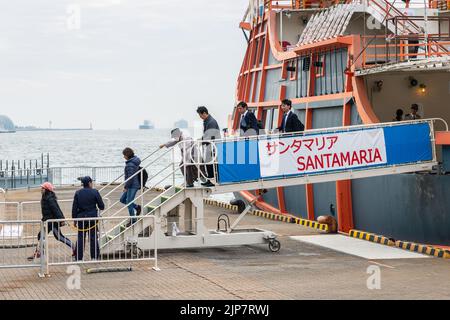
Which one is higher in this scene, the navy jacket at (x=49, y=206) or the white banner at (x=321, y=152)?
the white banner at (x=321, y=152)

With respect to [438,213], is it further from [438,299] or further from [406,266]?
[438,299]

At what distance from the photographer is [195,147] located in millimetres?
19859

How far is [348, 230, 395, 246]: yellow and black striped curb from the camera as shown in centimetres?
2126

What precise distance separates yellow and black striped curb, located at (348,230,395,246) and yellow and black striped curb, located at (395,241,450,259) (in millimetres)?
301

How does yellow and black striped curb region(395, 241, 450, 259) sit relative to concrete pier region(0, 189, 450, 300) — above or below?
above

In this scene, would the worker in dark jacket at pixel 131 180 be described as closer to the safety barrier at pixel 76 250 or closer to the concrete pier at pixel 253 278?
the safety barrier at pixel 76 250

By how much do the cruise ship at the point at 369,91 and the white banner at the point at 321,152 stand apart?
1.29 meters

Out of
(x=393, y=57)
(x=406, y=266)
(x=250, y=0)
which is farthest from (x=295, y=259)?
(x=250, y=0)

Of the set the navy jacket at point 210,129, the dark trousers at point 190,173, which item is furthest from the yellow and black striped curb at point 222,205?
the dark trousers at point 190,173

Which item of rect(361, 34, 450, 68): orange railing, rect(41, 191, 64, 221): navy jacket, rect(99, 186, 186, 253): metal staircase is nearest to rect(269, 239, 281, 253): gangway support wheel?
rect(99, 186, 186, 253): metal staircase

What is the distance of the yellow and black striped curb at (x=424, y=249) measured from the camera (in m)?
19.2

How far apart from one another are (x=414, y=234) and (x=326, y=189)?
16.3 ft

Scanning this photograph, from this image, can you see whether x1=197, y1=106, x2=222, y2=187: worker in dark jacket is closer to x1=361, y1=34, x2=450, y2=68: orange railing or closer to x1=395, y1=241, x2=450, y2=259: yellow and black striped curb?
x1=395, y1=241, x2=450, y2=259: yellow and black striped curb

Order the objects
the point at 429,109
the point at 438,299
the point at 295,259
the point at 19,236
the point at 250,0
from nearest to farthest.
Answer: the point at 438,299
the point at 295,259
the point at 19,236
the point at 429,109
the point at 250,0
